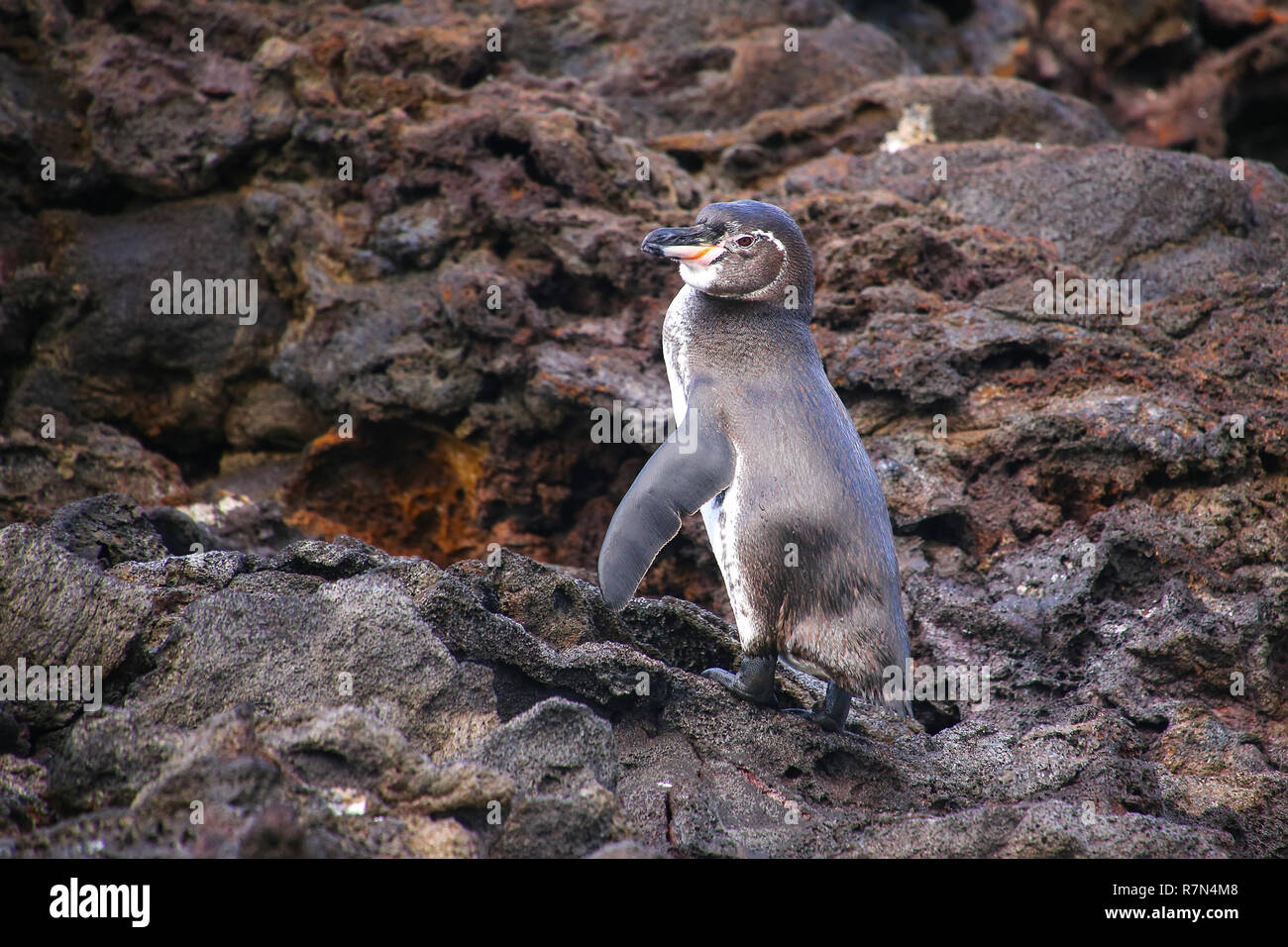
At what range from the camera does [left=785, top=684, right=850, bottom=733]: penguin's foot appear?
14.1 ft

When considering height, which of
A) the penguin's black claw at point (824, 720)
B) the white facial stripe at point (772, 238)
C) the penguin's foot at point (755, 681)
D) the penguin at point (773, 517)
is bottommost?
the penguin's black claw at point (824, 720)

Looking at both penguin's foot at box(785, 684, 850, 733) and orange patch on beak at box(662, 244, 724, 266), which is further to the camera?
orange patch on beak at box(662, 244, 724, 266)

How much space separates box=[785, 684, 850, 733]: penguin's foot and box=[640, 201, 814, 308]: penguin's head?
1.72 metres

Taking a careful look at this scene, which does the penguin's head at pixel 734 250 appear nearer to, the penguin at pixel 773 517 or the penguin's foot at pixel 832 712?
the penguin at pixel 773 517

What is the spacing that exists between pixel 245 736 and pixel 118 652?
1052 mm

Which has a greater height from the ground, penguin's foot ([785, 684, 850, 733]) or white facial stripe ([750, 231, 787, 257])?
white facial stripe ([750, 231, 787, 257])

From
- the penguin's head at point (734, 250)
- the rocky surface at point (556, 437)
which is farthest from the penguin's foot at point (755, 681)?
the penguin's head at point (734, 250)

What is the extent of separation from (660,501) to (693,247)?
3.77 feet

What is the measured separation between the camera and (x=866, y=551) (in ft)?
14.0

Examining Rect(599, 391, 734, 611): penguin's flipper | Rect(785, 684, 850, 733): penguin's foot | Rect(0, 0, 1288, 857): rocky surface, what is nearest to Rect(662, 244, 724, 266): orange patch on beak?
Rect(599, 391, 734, 611): penguin's flipper

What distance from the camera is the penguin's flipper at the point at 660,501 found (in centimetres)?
418

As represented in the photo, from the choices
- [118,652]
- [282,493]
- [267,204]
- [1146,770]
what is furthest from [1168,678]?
[267,204]

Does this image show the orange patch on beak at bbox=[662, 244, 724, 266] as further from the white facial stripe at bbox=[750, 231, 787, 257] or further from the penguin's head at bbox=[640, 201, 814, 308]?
the white facial stripe at bbox=[750, 231, 787, 257]

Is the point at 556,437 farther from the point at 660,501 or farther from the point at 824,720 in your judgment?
the point at 824,720
